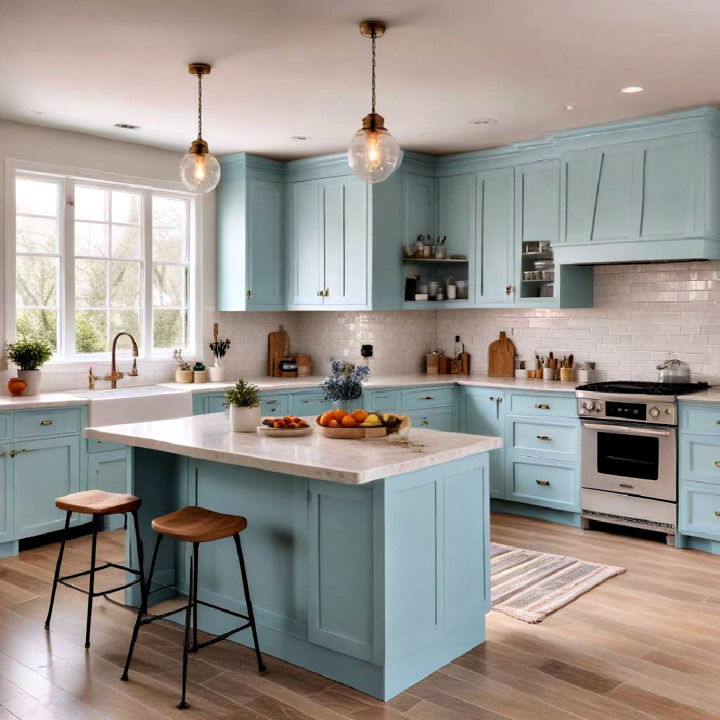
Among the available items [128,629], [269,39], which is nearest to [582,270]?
[269,39]

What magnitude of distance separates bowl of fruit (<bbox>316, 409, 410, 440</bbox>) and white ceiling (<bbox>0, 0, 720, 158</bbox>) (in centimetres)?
182

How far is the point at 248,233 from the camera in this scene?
6.90 meters

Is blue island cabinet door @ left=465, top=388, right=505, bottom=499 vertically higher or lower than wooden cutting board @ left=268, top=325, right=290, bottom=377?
lower

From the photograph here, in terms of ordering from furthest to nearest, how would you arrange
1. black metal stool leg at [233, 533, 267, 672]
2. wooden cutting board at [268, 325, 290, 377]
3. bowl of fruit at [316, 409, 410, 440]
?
1. wooden cutting board at [268, 325, 290, 377]
2. bowl of fruit at [316, 409, 410, 440]
3. black metal stool leg at [233, 533, 267, 672]

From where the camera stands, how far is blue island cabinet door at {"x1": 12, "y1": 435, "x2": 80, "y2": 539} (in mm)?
5195

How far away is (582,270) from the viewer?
6.32 m

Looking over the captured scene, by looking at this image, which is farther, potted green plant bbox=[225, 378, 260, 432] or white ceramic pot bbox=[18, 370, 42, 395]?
white ceramic pot bbox=[18, 370, 42, 395]

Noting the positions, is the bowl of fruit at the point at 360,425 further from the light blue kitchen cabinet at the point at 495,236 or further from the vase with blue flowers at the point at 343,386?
the light blue kitchen cabinet at the point at 495,236

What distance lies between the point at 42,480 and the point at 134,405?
0.77 metres

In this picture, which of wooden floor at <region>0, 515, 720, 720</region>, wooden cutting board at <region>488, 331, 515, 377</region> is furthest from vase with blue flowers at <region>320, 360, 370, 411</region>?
wooden cutting board at <region>488, 331, 515, 377</region>

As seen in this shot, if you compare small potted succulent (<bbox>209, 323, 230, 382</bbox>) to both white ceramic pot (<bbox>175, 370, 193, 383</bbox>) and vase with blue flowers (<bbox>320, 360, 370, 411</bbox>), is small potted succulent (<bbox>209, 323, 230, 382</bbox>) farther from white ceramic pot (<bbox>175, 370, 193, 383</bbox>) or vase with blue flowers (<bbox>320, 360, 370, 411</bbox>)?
vase with blue flowers (<bbox>320, 360, 370, 411</bbox>)

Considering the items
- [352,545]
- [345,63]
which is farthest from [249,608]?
[345,63]

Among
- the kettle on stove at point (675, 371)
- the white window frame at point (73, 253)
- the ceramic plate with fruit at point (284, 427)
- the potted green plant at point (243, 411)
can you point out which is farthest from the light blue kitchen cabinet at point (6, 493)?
the kettle on stove at point (675, 371)

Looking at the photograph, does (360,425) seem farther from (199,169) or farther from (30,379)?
(30,379)
